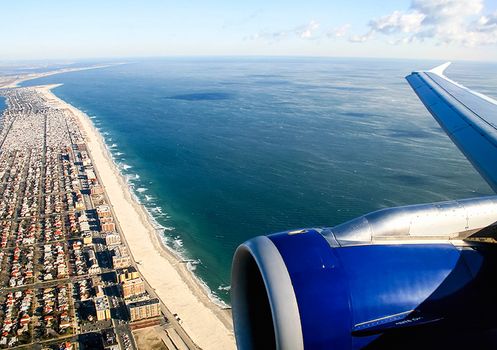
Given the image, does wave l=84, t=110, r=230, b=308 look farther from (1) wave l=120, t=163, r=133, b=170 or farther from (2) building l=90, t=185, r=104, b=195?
(1) wave l=120, t=163, r=133, b=170

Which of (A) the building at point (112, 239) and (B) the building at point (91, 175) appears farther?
(B) the building at point (91, 175)

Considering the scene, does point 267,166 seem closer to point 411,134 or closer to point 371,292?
point 411,134

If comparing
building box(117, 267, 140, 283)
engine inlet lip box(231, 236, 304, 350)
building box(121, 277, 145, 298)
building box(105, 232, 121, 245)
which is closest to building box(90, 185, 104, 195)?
building box(105, 232, 121, 245)

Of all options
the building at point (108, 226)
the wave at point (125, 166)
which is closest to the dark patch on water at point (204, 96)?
the wave at point (125, 166)

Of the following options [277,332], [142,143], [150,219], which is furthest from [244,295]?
[142,143]

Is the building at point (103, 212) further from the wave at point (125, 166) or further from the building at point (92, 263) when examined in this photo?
the wave at point (125, 166)

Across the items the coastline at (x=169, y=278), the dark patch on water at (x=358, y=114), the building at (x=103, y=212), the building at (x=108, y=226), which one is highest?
the dark patch on water at (x=358, y=114)
